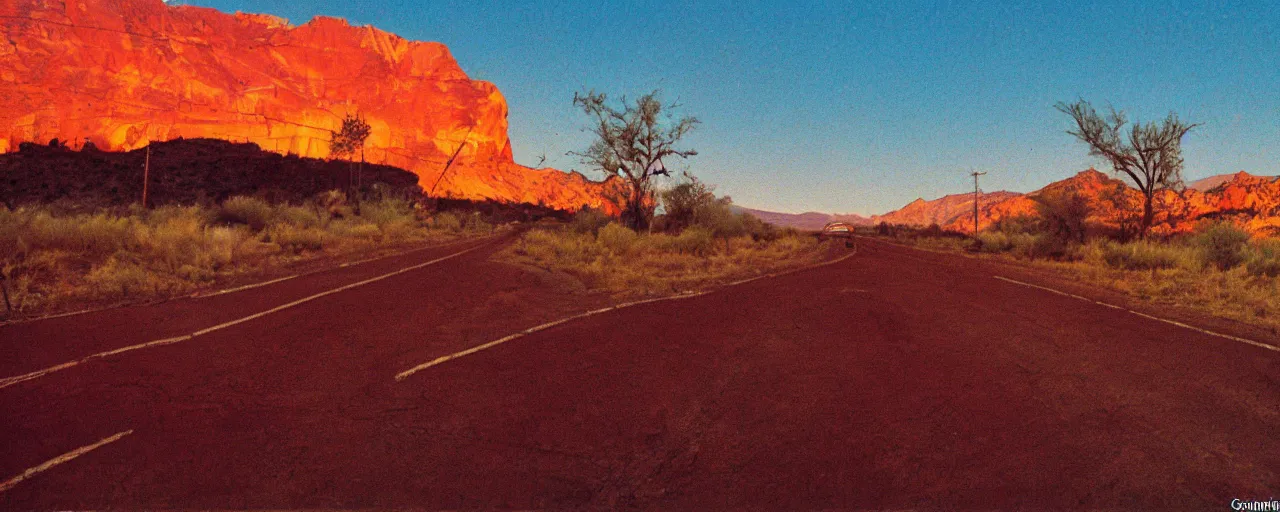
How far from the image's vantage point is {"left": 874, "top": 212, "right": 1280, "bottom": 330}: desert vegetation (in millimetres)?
10938

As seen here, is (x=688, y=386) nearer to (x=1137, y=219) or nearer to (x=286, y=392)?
(x=286, y=392)

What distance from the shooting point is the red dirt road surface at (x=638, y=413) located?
3668 mm

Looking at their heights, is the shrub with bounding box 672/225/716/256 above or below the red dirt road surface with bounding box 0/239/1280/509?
above

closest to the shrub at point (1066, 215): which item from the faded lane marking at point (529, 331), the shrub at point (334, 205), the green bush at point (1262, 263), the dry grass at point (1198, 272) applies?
the dry grass at point (1198, 272)

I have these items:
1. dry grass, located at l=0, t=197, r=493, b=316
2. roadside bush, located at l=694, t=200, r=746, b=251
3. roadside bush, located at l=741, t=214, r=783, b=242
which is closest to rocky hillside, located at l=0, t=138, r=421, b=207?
dry grass, located at l=0, t=197, r=493, b=316

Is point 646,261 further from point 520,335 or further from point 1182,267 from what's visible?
point 1182,267

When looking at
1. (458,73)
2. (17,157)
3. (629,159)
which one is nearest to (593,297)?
(629,159)

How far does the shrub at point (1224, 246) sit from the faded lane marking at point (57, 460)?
2285 centimetres

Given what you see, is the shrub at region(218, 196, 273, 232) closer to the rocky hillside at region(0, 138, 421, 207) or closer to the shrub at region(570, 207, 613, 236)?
the shrub at region(570, 207, 613, 236)

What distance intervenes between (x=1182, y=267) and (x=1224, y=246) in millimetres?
3036

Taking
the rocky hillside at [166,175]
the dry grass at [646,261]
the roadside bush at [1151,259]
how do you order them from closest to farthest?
the dry grass at [646,261] < the roadside bush at [1151,259] < the rocky hillside at [166,175]

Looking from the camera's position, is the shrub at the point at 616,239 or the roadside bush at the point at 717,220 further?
the roadside bush at the point at 717,220

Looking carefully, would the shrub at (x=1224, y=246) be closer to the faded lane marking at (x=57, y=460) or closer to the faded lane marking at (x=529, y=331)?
the faded lane marking at (x=529, y=331)

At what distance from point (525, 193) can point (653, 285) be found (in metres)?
110
